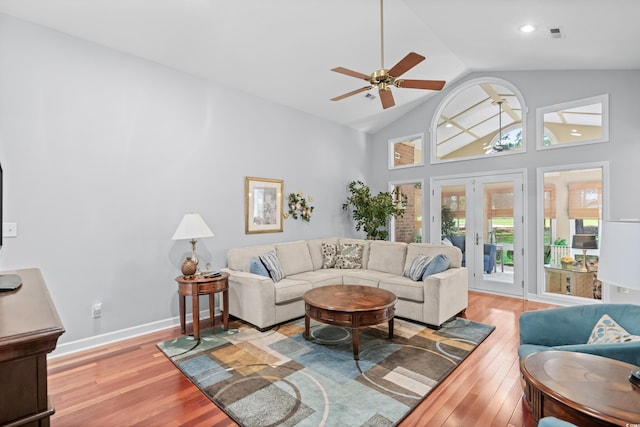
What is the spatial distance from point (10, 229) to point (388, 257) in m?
4.34

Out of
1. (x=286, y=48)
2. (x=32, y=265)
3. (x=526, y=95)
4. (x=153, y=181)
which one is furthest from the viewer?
(x=526, y=95)

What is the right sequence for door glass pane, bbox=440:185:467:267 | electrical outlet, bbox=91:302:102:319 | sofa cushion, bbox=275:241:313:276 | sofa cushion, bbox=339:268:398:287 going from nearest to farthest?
electrical outlet, bbox=91:302:102:319, sofa cushion, bbox=339:268:398:287, sofa cushion, bbox=275:241:313:276, door glass pane, bbox=440:185:467:267

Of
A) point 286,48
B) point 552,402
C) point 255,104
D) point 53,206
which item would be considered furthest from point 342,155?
point 552,402

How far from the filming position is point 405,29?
4016mm

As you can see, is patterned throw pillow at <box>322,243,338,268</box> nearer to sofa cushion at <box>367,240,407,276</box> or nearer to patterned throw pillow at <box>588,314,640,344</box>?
sofa cushion at <box>367,240,407,276</box>

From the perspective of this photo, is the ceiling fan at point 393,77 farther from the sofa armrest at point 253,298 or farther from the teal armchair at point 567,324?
the sofa armrest at point 253,298

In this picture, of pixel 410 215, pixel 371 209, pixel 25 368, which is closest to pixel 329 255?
pixel 371 209

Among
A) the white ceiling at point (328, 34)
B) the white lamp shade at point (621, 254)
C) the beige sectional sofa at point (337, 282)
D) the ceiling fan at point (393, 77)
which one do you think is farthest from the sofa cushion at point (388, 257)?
the white lamp shade at point (621, 254)

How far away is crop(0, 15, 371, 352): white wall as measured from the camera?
2.96 meters

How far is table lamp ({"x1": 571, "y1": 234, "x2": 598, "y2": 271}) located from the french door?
2.21ft

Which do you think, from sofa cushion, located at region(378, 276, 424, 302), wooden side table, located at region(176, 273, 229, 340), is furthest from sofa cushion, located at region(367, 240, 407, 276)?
wooden side table, located at region(176, 273, 229, 340)

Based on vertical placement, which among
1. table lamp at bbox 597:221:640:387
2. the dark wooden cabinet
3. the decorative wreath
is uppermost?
the decorative wreath

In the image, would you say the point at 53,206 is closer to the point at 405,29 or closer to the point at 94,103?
the point at 94,103

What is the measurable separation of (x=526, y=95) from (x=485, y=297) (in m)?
3.28
